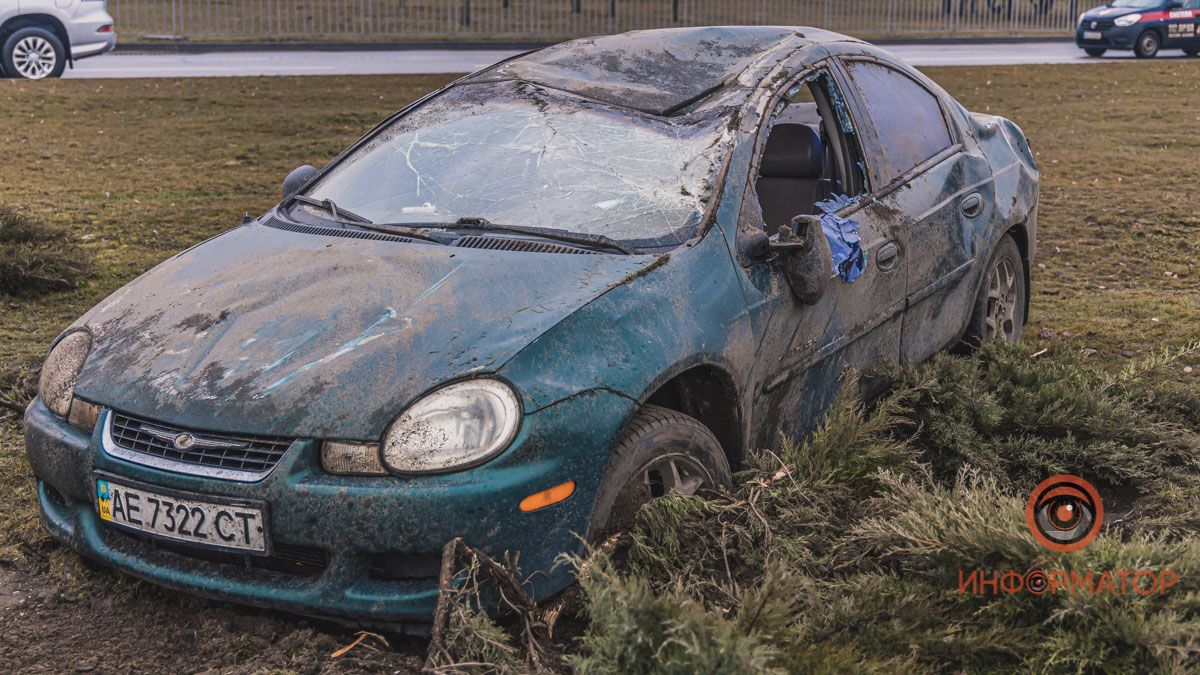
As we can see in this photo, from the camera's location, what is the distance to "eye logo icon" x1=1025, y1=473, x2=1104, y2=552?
3023 millimetres

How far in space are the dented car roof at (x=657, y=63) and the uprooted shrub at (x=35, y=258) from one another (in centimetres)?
366

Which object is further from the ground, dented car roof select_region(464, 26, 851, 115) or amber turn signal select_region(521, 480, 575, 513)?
dented car roof select_region(464, 26, 851, 115)

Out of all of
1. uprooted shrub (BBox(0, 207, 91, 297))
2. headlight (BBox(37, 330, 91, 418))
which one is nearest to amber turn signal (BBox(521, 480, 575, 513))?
headlight (BBox(37, 330, 91, 418))

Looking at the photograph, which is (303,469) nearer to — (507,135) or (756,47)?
(507,135)

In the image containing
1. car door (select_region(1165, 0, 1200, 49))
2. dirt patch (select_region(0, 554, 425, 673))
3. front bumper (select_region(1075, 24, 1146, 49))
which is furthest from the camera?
front bumper (select_region(1075, 24, 1146, 49))

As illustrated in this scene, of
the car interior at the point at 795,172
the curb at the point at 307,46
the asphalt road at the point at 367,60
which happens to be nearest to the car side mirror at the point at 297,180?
the car interior at the point at 795,172

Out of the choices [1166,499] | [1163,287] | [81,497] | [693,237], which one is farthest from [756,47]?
[1163,287]

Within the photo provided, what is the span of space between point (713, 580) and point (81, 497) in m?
1.73

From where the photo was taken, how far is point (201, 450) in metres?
3.15

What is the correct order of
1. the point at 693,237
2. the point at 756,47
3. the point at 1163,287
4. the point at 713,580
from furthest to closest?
1. the point at 1163,287
2. the point at 756,47
3. the point at 693,237
4. the point at 713,580

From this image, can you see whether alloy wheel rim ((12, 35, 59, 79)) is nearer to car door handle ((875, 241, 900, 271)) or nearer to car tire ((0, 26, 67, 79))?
car tire ((0, 26, 67, 79))

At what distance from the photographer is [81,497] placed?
3426mm

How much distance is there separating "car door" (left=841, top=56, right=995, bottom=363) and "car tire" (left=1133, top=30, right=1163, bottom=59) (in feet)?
62.4

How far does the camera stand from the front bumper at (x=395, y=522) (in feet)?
9.84
